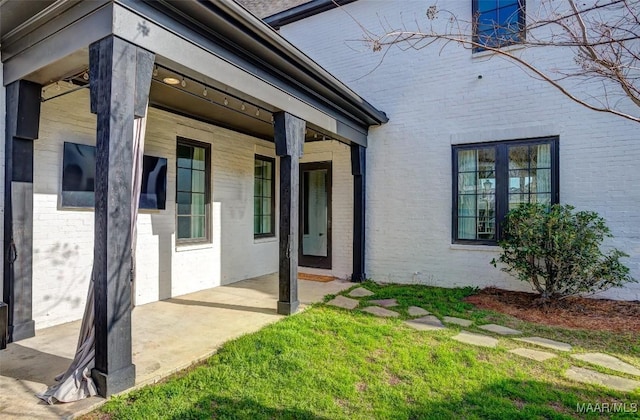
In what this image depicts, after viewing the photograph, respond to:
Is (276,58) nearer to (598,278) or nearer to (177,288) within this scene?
(177,288)

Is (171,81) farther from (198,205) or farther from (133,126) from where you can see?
(198,205)

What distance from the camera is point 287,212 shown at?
4.43 metres

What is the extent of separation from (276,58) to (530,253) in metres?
4.13

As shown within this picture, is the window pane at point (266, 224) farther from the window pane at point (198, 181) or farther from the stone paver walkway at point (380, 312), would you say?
the stone paver walkway at point (380, 312)

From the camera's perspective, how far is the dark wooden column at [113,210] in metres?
2.49

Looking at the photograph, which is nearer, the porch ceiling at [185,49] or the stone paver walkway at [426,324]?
the porch ceiling at [185,49]

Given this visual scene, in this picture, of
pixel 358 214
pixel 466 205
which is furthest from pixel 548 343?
pixel 358 214

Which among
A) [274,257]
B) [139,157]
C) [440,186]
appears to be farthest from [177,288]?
[440,186]

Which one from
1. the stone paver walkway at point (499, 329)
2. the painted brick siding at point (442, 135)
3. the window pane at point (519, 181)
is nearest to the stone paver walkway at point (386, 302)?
the stone paver walkway at point (499, 329)

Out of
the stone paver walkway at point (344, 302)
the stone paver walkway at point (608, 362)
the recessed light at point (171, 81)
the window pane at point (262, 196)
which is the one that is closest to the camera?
the stone paver walkway at point (608, 362)

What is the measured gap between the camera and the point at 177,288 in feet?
17.6

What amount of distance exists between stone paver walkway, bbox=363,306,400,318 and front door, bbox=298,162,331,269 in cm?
255

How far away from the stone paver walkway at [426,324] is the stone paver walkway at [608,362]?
1.28 meters

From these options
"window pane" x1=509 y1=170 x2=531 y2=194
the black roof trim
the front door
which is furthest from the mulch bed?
the black roof trim
